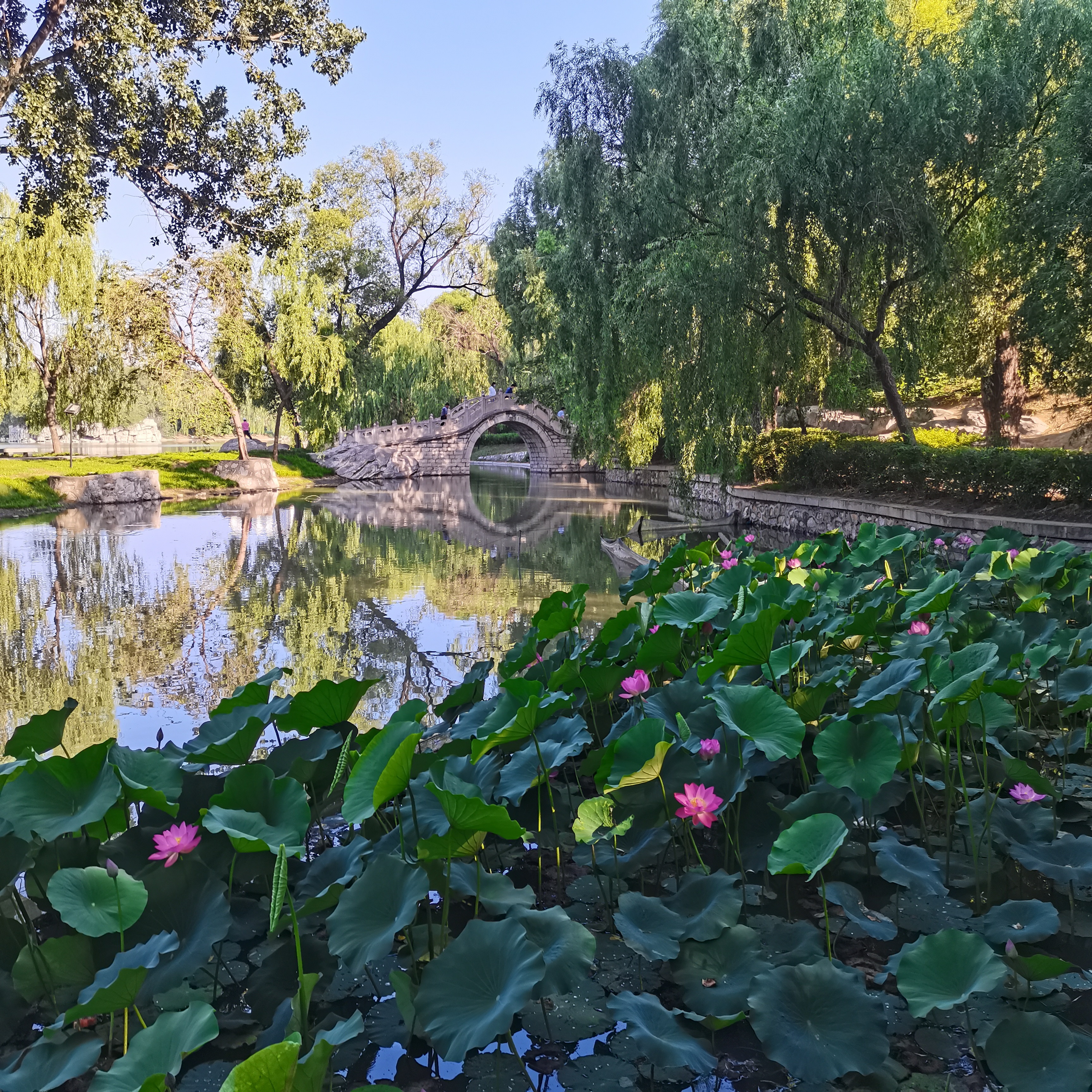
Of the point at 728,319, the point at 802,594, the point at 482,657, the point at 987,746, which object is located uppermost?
the point at 728,319

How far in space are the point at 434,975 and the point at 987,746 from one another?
2.16 m

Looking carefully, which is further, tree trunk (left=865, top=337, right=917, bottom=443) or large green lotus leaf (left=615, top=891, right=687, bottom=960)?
tree trunk (left=865, top=337, right=917, bottom=443)

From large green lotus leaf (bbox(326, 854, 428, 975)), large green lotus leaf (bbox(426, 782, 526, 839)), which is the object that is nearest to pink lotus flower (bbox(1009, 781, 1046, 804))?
large green lotus leaf (bbox(426, 782, 526, 839))

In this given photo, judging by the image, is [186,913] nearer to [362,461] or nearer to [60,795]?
[60,795]

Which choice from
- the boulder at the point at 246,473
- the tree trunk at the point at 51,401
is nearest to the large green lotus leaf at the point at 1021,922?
the tree trunk at the point at 51,401

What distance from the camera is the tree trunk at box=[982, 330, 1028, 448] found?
1673cm

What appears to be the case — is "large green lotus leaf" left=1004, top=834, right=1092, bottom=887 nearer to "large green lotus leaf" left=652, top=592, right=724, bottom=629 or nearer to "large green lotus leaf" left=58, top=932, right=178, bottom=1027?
"large green lotus leaf" left=58, top=932, right=178, bottom=1027

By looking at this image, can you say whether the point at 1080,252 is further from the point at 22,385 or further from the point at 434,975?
the point at 22,385

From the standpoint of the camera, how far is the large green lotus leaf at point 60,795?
178 centimetres

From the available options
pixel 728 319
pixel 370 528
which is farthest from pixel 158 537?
pixel 728 319

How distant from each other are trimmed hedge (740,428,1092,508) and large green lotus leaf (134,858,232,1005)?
32.3 feet

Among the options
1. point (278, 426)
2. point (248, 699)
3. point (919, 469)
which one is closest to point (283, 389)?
point (278, 426)

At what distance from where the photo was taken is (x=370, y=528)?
15.8 meters

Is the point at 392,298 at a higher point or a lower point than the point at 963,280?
higher
